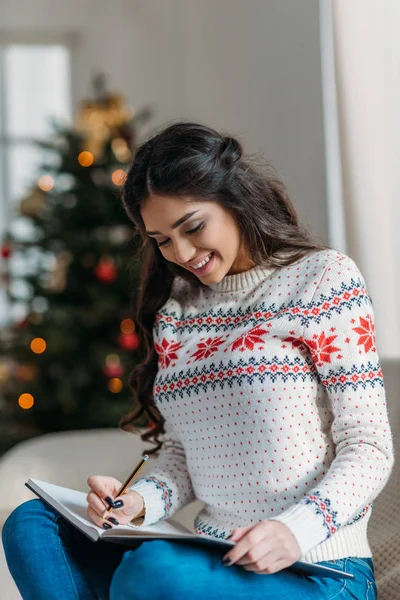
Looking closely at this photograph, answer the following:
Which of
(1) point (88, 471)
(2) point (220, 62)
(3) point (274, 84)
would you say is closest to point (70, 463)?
(1) point (88, 471)

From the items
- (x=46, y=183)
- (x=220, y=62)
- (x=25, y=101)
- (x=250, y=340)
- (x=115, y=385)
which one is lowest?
(x=115, y=385)

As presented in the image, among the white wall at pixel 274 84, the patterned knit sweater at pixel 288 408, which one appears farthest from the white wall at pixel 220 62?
the patterned knit sweater at pixel 288 408

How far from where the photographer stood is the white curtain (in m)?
1.91

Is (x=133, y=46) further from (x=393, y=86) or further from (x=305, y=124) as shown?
(x=393, y=86)

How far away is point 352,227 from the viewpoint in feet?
6.55

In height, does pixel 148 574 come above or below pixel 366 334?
below

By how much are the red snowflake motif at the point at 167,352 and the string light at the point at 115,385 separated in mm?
1855

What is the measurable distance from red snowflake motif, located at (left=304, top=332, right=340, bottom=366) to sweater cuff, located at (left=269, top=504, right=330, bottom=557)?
0.23m

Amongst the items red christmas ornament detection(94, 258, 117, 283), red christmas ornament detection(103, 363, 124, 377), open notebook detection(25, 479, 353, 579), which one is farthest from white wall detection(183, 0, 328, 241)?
open notebook detection(25, 479, 353, 579)

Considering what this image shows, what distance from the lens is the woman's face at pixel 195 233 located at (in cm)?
133

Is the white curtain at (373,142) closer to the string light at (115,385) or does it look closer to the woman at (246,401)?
the woman at (246,401)

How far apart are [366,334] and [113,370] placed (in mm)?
2111

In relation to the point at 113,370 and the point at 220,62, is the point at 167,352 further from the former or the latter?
the point at 220,62

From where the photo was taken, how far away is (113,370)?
3.28 metres
